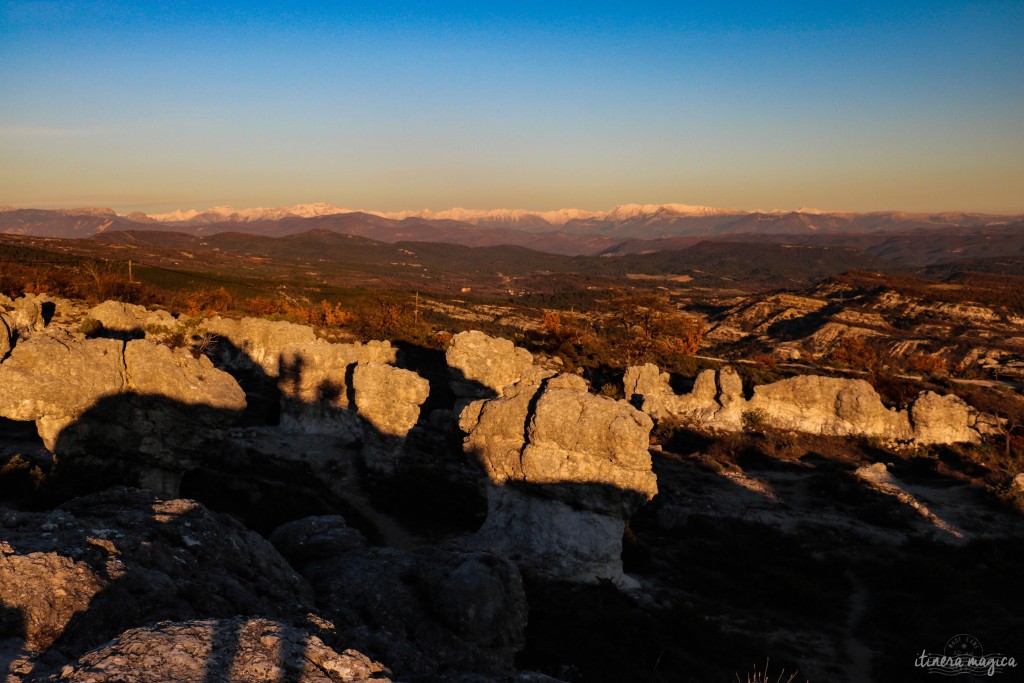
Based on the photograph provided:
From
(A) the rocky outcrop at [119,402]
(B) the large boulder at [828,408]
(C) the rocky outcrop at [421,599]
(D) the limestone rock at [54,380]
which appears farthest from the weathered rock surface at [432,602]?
(B) the large boulder at [828,408]

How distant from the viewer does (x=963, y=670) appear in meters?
13.7

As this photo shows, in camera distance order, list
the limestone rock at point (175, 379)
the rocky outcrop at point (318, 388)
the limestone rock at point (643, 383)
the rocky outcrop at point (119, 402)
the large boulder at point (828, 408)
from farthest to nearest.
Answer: the limestone rock at point (643, 383) → the large boulder at point (828, 408) → the rocky outcrop at point (318, 388) → the limestone rock at point (175, 379) → the rocky outcrop at point (119, 402)

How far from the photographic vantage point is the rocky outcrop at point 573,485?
16.8 m

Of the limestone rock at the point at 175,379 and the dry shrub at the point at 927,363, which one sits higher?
the limestone rock at the point at 175,379

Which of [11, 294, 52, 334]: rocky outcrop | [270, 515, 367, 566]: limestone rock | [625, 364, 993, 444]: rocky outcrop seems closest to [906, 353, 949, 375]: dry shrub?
[625, 364, 993, 444]: rocky outcrop

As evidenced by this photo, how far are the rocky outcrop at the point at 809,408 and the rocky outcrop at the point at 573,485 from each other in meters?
21.2

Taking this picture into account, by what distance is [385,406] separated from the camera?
25016 millimetres

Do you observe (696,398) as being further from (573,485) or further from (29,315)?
(29,315)

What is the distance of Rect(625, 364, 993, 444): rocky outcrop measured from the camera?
3534cm

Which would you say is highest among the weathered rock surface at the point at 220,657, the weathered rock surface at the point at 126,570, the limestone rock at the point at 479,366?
the weathered rock surface at the point at 220,657

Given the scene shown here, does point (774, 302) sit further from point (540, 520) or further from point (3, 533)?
point (3, 533)

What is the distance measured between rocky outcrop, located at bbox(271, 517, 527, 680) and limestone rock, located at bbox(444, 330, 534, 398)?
20282 millimetres

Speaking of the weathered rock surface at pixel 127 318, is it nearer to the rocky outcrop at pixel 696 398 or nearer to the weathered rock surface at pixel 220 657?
the rocky outcrop at pixel 696 398

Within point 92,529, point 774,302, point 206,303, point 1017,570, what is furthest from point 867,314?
point 92,529
